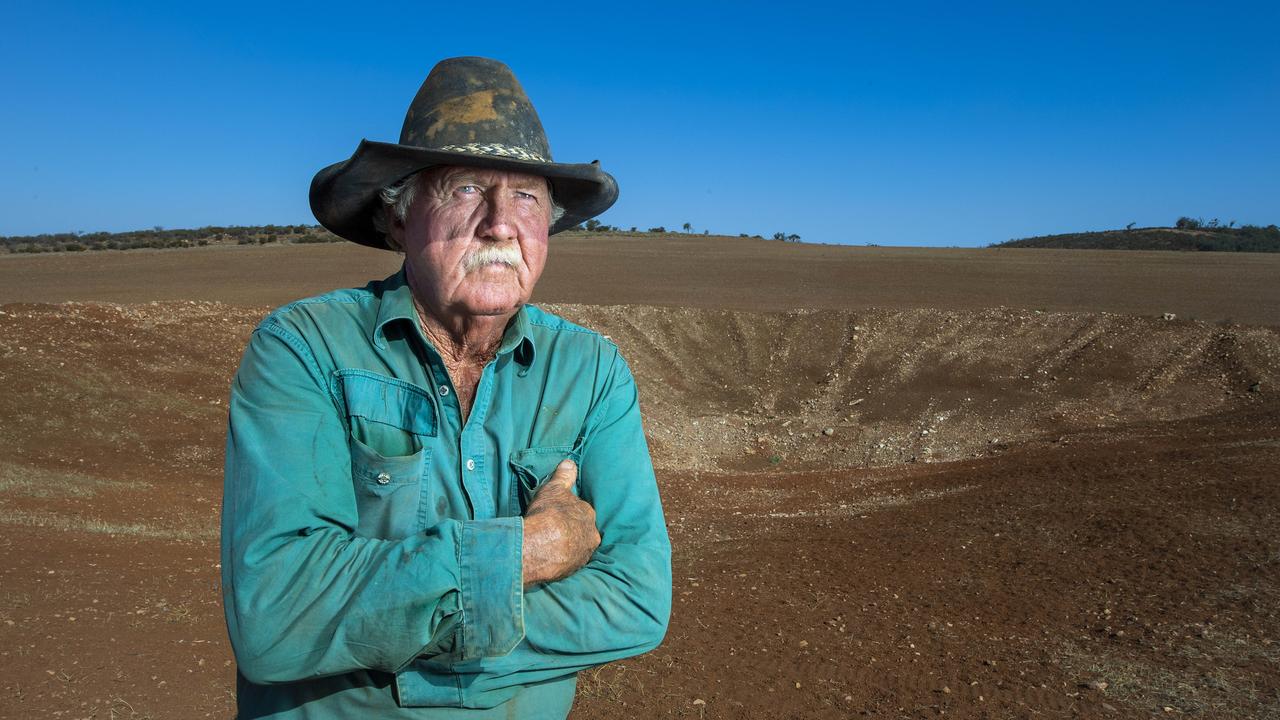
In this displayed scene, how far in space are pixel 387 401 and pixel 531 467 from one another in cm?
36

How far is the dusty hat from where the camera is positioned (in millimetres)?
2164

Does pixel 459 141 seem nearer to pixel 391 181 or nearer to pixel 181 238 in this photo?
pixel 391 181

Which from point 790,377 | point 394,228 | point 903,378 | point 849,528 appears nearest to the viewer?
point 394,228

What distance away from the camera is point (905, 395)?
18219mm

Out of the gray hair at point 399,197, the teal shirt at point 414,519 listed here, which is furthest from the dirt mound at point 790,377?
the teal shirt at point 414,519

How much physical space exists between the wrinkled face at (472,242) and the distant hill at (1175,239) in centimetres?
6926

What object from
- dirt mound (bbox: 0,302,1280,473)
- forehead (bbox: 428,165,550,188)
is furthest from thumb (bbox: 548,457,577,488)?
dirt mound (bbox: 0,302,1280,473)

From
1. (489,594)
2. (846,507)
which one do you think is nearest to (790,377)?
(846,507)

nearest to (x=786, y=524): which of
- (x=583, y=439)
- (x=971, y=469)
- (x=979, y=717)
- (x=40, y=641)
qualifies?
(x=971, y=469)

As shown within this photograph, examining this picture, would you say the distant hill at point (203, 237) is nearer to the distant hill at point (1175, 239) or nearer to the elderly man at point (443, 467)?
the distant hill at point (1175, 239)

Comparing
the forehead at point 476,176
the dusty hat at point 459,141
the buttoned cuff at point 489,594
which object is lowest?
the buttoned cuff at point 489,594

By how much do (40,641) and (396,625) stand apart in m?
5.03

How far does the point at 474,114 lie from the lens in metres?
2.22

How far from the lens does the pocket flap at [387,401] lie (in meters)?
2.04
